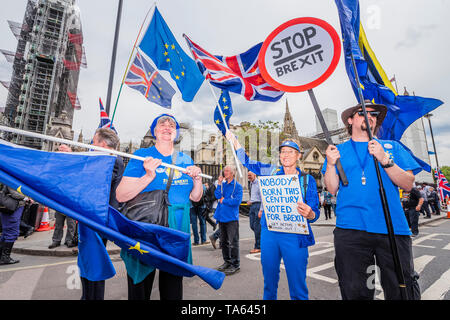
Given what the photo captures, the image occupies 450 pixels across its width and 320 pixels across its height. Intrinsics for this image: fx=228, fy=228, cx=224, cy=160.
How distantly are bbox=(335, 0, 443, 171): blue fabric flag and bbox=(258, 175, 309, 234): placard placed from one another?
1.19 metres

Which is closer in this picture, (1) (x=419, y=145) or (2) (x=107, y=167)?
(2) (x=107, y=167)

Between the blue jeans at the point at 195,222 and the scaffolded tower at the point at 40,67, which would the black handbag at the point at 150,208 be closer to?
the blue jeans at the point at 195,222

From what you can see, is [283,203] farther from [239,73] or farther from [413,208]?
[413,208]

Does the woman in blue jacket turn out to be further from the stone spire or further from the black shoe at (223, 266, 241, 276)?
the stone spire

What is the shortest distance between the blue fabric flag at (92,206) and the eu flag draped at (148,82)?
3534 mm

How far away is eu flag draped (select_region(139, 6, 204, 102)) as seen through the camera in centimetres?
464

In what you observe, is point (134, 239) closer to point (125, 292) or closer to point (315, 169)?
point (125, 292)

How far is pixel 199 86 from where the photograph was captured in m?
4.72

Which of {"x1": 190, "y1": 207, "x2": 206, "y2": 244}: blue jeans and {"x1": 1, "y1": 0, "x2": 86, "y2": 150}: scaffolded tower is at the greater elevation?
{"x1": 1, "y1": 0, "x2": 86, "y2": 150}: scaffolded tower

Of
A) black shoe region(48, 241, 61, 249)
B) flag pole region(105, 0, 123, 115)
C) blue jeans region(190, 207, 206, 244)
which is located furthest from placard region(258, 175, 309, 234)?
black shoe region(48, 241, 61, 249)

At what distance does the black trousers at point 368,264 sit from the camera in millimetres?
1886

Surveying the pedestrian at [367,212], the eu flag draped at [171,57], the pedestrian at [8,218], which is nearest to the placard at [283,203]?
the pedestrian at [367,212]

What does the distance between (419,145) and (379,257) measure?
166 feet

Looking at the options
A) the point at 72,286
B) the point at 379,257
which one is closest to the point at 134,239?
the point at 379,257
